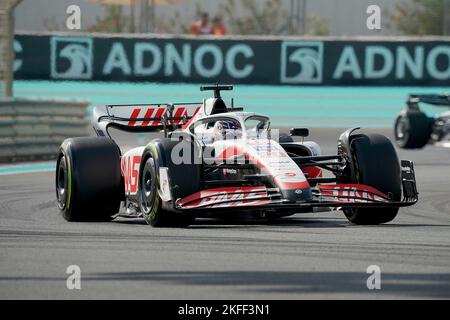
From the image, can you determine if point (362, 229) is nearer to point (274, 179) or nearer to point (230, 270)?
point (274, 179)

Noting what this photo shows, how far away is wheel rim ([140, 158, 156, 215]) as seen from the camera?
35.7 feet

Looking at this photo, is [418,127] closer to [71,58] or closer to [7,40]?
[7,40]

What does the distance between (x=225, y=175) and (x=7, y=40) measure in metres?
10.1

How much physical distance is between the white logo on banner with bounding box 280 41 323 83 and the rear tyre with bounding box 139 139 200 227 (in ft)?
50.9

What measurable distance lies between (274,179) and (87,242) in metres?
1.64

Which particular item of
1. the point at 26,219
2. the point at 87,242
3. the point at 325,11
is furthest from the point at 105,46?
the point at 87,242

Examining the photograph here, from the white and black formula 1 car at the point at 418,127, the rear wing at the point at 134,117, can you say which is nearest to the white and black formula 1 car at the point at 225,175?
the rear wing at the point at 134,117

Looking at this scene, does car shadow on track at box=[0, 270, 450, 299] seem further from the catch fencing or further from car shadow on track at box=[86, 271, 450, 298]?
the catch fencing

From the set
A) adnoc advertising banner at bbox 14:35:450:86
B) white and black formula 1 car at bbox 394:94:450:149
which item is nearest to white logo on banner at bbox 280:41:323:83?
adnoc advertising banner at bbox 14:35:450:86

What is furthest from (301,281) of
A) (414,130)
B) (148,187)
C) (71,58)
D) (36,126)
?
(71,58)

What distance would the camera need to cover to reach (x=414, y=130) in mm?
22250

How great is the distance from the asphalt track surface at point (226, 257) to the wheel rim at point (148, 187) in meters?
0.18

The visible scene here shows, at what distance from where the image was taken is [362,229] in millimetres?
10750

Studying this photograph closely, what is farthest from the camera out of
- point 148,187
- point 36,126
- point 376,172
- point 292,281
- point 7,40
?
point 7,40
